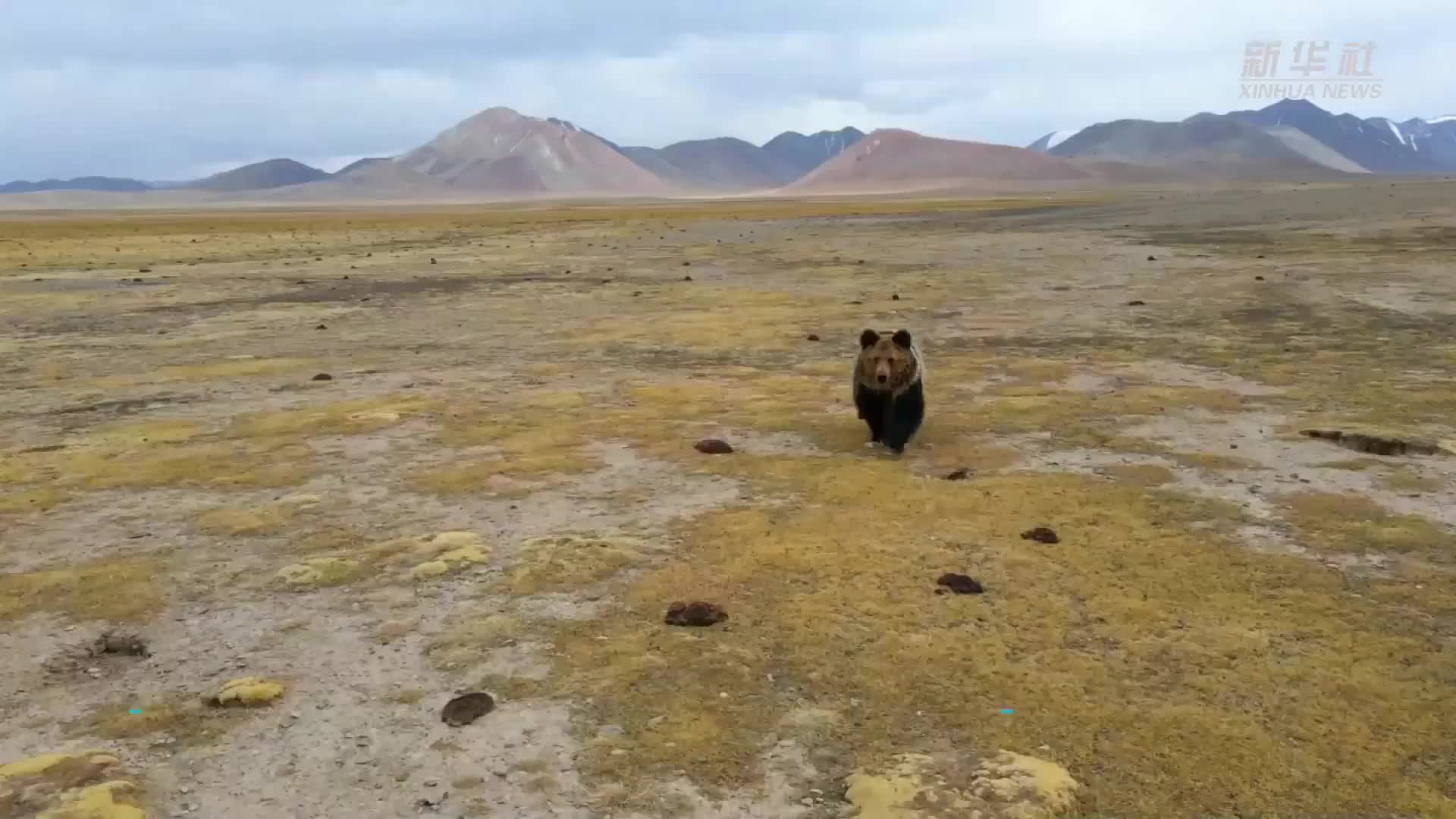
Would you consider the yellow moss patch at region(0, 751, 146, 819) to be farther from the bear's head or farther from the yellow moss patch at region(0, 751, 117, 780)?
the bear's head

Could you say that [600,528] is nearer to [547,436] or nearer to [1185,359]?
[547,436]

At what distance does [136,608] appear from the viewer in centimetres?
544

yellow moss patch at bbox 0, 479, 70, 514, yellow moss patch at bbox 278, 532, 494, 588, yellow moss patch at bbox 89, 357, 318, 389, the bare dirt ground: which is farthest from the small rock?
yellow moss patch at bbox 89, 357, 318, 389

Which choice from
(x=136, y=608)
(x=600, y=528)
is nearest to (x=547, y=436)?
(x=600, y=528)

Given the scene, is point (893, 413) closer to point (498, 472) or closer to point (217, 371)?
point (498, 472)

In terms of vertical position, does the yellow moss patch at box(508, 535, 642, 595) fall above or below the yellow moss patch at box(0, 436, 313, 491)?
above

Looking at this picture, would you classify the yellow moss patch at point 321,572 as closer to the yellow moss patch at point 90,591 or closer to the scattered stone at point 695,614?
the yellow moss patch at point 90,591

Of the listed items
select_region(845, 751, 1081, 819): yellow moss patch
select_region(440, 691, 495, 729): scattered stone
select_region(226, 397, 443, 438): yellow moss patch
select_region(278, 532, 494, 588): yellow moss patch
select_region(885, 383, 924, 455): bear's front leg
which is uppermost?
select_region(885, 383, 924, 455): bear's front leg

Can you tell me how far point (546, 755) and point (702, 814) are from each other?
719 millimetres

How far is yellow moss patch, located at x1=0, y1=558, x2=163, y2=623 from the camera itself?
17.8 feet

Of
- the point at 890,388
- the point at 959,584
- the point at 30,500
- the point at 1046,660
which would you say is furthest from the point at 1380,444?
the point at 30,500

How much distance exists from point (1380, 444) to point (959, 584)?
14.9 feet

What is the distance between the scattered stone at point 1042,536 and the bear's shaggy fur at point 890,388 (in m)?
2.13

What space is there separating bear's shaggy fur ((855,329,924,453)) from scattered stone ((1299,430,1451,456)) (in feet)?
10.6
